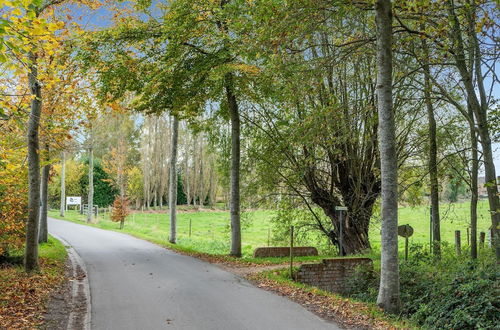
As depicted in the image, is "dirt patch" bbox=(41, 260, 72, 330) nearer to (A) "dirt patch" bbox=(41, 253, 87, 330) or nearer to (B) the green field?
(A) "dirt patch" bbox=(41, 253, 87, 330)

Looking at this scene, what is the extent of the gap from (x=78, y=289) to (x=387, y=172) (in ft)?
24.1

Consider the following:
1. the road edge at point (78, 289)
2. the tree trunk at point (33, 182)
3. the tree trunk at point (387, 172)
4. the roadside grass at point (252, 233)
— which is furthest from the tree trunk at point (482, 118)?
the tree trunk at point (33, 182)

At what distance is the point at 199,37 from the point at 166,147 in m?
37.5

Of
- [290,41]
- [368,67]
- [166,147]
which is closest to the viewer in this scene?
[290,41]

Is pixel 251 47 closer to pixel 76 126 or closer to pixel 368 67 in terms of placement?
pixel 76 126

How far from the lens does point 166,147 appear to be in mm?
51875

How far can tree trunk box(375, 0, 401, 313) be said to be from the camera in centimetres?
845

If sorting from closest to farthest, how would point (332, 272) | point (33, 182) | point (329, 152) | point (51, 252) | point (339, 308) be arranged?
point (339, 308), point (33, 182), point (332, 272), point (51, 252), point (329, 152)

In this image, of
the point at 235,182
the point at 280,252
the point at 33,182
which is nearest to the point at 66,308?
the point at 33,182

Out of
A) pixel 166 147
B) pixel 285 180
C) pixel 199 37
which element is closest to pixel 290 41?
pixel 199 37

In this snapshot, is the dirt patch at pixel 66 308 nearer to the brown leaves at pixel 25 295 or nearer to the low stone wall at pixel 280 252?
the brown leaves at pixel 25 295

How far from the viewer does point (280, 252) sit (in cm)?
1761

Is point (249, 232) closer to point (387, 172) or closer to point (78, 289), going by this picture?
point (78, 289)

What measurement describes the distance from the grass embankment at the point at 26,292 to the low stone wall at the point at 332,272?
7049 mm
